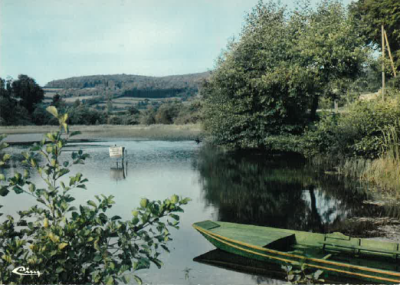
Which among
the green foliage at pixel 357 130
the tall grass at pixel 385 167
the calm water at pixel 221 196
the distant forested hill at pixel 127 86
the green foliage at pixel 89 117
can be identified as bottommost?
the calm water at pixel 221 196

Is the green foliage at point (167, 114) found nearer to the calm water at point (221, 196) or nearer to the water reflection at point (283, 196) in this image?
the calm water at point (221, 196)

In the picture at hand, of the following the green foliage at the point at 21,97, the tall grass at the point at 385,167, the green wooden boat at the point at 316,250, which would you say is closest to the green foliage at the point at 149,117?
the green foliage at the point at 21,97

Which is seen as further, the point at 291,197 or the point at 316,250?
the point at 291,197

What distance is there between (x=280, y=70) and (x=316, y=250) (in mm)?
14729

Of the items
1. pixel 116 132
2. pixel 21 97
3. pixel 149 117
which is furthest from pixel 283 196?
pixel 149 117

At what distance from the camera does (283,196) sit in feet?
42.9

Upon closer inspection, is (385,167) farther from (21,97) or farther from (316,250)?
(21,97)

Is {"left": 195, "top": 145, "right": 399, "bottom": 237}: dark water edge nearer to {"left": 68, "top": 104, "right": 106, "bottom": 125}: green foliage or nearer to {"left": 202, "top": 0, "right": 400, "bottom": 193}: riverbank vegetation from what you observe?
{"left": 202, "top": 0, "right": 400, "bottom": 193}: riverbank vegetation

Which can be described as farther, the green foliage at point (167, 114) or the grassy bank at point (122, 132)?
the green foliage at point (167, 114)

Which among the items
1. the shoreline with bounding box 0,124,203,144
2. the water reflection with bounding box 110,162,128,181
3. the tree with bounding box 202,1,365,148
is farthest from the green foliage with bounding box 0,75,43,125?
the tree with bounding box 202,1,365,148

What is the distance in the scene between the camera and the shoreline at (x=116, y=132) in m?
41.5

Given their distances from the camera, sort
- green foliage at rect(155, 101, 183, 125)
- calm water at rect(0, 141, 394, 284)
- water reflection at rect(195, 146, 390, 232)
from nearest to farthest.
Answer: calm water at rect(0, 141, 394, 284)
water reflection at rect(195, 146, 390, 232)
green foliage at rect(155, 101, 183, 125)

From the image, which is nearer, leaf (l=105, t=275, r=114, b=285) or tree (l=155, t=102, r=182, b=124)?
leaf (l=105, t=275, r=114, b=285)

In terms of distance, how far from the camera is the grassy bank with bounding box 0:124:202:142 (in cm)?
4294
